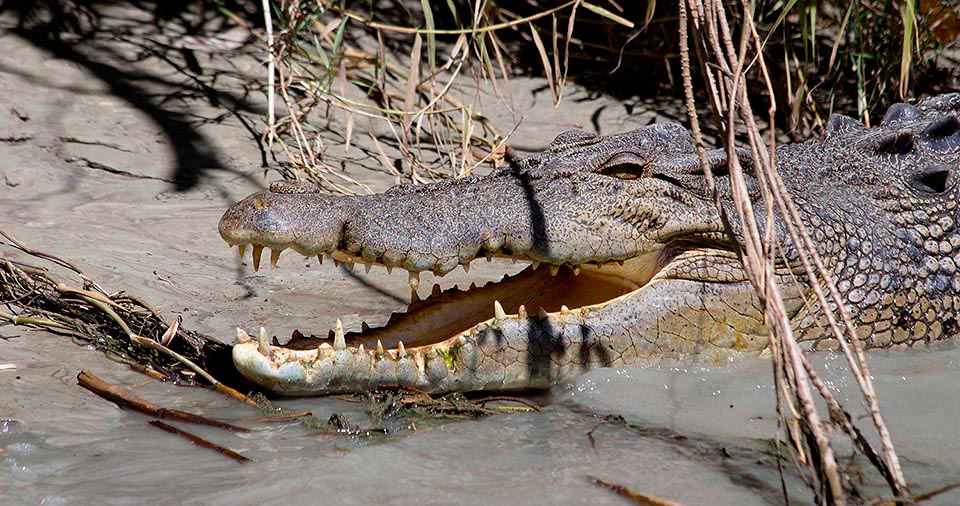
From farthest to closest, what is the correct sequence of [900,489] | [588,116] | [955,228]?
[588,116]
[955,228]
[900,489]

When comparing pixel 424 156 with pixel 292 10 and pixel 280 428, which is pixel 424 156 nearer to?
pixel 292 10

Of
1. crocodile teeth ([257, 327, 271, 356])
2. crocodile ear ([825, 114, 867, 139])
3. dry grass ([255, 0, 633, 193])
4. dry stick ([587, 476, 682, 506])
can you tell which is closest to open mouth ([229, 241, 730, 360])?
crocodile teeth ([257, 327, 271, 356])

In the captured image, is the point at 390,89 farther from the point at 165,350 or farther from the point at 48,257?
the point at 165,350

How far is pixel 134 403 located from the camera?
2703 mm

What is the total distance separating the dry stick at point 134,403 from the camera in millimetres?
2621

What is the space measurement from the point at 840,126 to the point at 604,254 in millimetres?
1454

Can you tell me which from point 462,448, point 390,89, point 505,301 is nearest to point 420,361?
point 462,448

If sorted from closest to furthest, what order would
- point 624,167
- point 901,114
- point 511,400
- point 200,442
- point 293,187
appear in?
point 200,442, point 293,187, point 511,400, point 624,167, point 901,114

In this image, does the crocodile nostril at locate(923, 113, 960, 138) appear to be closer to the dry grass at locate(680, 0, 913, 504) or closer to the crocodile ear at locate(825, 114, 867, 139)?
the crocodile ear at locate(825, 114, 867, 139)

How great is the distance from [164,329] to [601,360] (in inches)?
52.8

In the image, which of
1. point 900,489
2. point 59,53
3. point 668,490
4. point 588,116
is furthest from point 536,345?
point 59,53

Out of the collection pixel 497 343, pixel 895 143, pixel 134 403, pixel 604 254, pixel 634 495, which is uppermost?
pixel 895 143

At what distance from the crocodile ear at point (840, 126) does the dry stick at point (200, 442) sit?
8.23 ft

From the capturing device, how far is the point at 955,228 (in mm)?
3613
